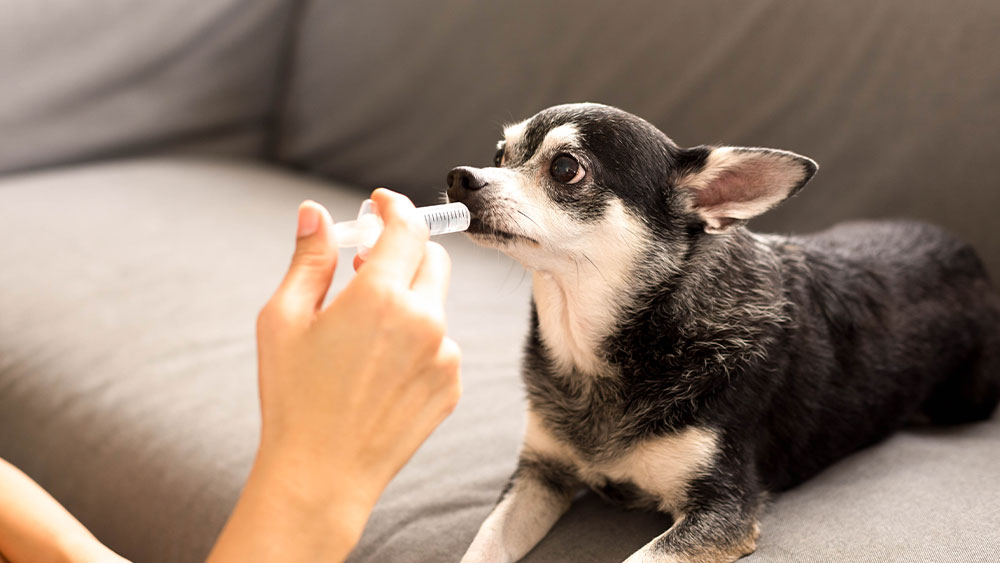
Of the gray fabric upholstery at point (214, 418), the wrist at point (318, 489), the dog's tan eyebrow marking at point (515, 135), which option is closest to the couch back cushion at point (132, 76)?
the gray fabric upholstery at point (214, 418)

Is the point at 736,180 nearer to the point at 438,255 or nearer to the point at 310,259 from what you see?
the point at 438,255

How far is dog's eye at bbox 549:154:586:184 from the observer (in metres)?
1.19

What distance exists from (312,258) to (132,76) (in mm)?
2345

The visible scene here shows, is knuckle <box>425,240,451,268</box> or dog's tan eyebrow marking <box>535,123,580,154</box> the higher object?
dog's tan eyebrow marking <box>535,123,580,154</box>

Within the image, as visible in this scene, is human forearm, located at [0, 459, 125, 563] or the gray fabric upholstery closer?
human forearm, located at [0, 459, 125, 563]

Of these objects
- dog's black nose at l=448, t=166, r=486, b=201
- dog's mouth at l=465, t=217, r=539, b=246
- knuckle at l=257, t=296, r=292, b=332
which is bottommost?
knuckle at l=257, t=296, r=292, b=332

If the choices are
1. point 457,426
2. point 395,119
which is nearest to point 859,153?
point 457,426

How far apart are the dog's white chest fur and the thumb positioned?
581 mm

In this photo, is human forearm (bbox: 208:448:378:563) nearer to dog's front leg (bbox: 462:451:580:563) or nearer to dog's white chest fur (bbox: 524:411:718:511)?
dog's front leg (bbox: 462:451:580:563)

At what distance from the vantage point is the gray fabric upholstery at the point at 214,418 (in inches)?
48.6

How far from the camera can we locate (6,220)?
2289 millimetres

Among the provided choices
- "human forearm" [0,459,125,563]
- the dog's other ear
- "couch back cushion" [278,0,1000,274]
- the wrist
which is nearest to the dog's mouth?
the dog's other ear

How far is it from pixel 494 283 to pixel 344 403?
4.45 feet

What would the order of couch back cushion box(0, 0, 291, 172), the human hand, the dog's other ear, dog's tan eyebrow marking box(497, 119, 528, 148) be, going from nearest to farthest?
the human hand < the dog's other ear < dog's tan eyebrow marking box(497, 119, 528, 148) < couch back cushion box(0, 0, 291, 172)
